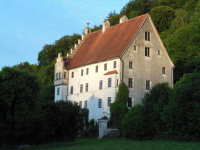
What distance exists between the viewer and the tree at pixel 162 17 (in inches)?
2955

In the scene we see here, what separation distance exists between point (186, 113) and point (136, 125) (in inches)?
237

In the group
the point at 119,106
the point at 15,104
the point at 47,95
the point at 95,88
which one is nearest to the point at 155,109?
the point at 119,106

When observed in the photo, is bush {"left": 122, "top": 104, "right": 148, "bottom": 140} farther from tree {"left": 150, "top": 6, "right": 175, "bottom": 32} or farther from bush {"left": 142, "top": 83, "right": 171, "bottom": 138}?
tree {"left": 150, "top": 6, "right": 175, "bottom": 32}

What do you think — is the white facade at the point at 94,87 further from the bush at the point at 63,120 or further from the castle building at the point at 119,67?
the bush at the point at 63,120

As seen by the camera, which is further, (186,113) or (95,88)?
(95,88)

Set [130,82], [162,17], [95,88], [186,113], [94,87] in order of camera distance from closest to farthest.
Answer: [186,113]
[130,82]
[95,88]
[94,87]
[162,17]

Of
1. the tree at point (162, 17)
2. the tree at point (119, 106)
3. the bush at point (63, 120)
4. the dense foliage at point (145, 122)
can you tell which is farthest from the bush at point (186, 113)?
the tree at point (162, 17)

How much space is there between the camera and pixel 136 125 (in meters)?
31.0

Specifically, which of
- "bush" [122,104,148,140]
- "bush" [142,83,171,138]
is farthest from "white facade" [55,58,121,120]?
"bush" [122,104,148,140]

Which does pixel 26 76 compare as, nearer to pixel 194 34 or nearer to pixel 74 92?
pixel 74 92

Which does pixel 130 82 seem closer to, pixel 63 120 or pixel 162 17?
pixel 63 120

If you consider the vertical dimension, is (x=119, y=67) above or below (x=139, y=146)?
above

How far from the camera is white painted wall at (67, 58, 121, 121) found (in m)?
44.7

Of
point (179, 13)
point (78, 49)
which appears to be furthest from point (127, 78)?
point (179, 13)
